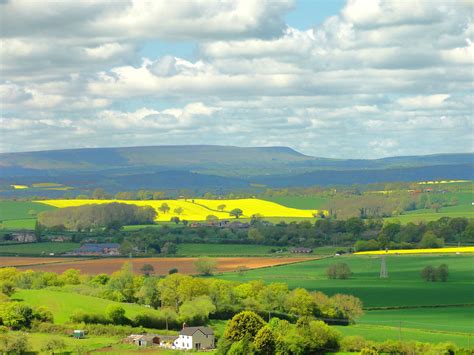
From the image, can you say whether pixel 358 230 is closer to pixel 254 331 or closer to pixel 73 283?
pixel 73 283

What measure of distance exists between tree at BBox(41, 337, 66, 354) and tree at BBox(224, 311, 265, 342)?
10453 millimetres

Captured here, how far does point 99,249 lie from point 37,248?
8.16 metres

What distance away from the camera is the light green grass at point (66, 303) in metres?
81.1

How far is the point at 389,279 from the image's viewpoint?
343 ft

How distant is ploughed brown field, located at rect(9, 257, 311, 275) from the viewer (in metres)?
113

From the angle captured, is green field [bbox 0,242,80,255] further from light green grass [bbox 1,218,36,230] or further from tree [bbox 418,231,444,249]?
tree [bbox 418,231,444,249]

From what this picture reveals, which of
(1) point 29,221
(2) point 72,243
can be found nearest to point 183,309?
(2) point 72,243

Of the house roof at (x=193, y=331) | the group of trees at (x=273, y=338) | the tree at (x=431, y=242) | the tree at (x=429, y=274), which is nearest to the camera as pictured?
the group of trees at (x=273, y=338)

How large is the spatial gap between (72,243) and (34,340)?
269ft

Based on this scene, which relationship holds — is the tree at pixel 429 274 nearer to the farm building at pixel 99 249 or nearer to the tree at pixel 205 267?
the tree at pixel 205 267

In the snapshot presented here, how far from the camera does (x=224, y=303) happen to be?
86.2 metres

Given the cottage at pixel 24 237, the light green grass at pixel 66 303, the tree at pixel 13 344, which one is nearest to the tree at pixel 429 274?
the light green grass at pixel 66 303

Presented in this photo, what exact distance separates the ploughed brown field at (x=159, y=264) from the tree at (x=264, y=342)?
4343 cm

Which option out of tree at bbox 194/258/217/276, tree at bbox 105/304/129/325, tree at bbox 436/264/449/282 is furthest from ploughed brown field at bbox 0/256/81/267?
tree at bbox 436/264/449/282
